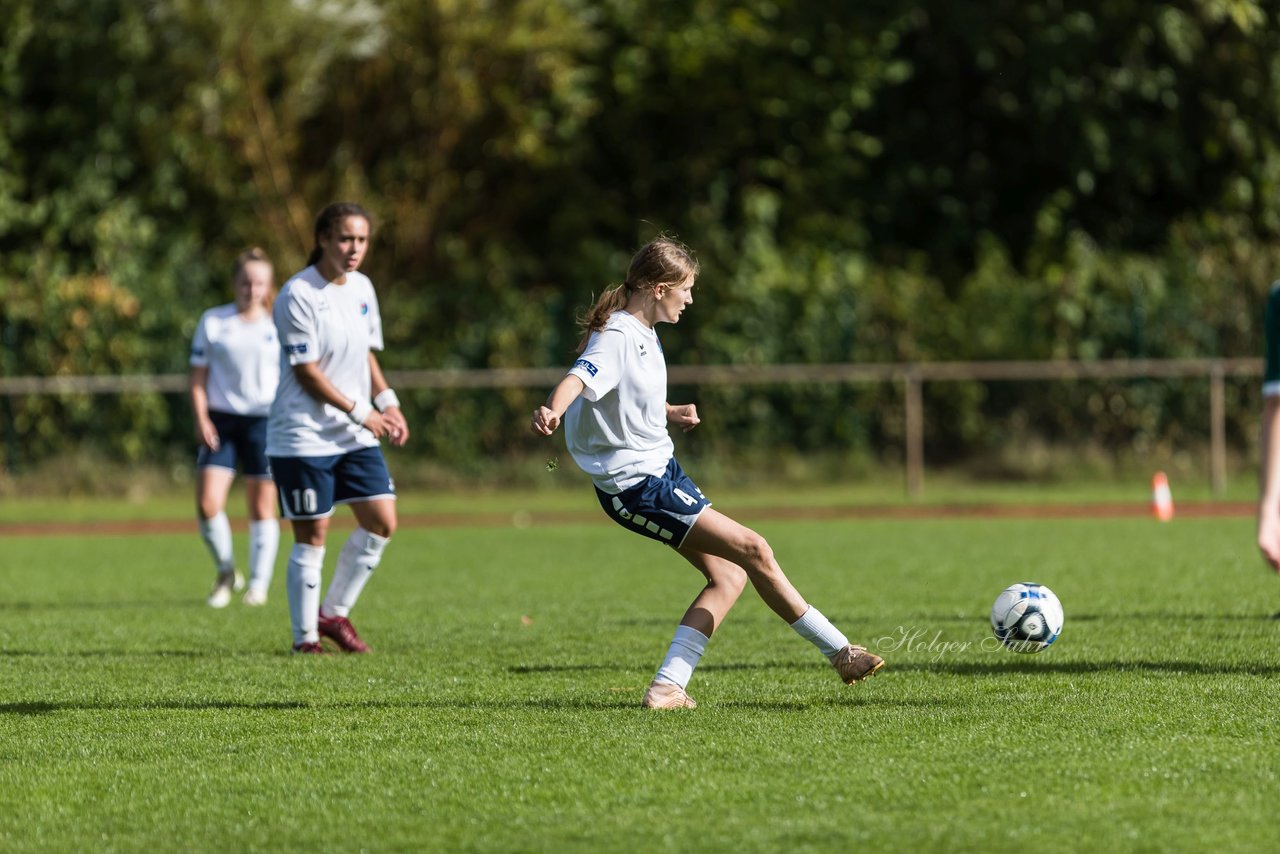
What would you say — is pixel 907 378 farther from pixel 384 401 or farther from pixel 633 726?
pixel 633 726

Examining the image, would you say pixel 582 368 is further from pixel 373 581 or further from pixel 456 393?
pixel 456 393

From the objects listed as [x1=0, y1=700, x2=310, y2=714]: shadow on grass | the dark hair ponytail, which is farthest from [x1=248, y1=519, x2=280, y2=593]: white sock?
[x1=0, y1=700, x2=310, y2=714]: shadow on grass

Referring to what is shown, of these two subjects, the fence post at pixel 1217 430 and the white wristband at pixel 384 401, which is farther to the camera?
the fence post at pixel 1217 430

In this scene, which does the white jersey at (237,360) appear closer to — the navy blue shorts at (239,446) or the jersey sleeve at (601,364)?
the navy blue shorts at (239,446)

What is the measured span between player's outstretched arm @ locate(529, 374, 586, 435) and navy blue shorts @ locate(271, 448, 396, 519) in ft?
7.17

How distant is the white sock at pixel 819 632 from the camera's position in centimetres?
662

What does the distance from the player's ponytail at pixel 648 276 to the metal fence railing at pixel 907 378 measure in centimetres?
1436

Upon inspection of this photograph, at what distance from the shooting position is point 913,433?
20750 millimetres

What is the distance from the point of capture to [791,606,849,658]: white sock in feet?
21.7

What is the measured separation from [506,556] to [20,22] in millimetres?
14254

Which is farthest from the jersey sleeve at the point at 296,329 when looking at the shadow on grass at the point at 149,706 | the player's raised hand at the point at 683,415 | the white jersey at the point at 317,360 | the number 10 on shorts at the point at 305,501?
the player's raised hand at the point at 683,415

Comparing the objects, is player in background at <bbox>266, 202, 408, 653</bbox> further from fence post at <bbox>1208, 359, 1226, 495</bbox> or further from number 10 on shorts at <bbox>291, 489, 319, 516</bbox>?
fence post at <bbox>1208, 359, 1226, 495</bbox>

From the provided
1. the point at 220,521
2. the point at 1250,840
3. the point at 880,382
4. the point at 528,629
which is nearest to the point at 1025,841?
the point at 1250,840

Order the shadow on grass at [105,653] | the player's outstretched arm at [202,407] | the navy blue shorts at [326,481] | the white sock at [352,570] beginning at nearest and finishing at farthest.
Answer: the navy blue shorts at [326,481], the shadow on grass at [105,653], the white sock at [352,570], the player's outstretched arm at [202,407]
